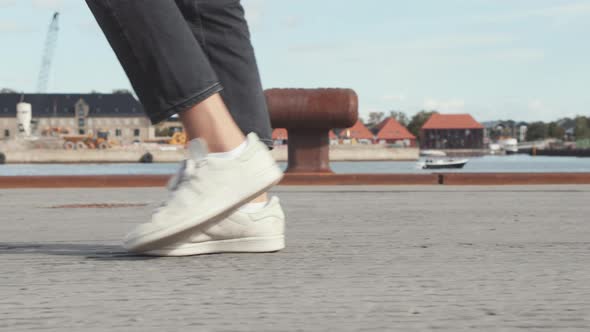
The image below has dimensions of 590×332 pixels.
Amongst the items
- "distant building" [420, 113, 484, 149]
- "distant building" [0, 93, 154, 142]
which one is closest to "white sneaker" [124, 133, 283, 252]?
"distant building" [0, 93, 154, 142]

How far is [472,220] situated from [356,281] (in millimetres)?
1572

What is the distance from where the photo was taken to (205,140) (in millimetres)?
2020

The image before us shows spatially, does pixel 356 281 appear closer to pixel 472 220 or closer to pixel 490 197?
pixel 472 220

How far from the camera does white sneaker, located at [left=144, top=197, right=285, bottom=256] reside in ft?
6.47

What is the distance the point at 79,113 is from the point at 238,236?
5114 inches

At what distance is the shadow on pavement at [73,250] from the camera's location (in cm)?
196

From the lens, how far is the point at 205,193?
1.96 m

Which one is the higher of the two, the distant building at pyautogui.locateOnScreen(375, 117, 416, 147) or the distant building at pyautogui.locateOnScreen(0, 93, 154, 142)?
the distant building at pyautogui.locateOnScreen(0, 93, 154, 142)

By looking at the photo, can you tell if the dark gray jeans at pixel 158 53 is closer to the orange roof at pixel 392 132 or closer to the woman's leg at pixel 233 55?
the woman's leg at pixel 233 55

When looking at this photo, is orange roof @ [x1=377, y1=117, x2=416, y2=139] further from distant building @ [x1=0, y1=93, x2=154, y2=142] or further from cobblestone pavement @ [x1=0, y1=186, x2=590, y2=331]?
cobblestone pavement @ [x1=0, y1=186, x2=590, y2=331]

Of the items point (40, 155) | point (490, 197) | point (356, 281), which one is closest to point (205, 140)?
point (356, 281)

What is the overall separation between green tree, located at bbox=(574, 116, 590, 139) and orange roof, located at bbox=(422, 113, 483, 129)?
1741 centimetres

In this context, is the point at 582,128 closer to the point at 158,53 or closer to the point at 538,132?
the point at 538,132

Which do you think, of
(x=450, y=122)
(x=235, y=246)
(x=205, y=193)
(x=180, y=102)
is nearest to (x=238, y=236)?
(x=235, y=246)
